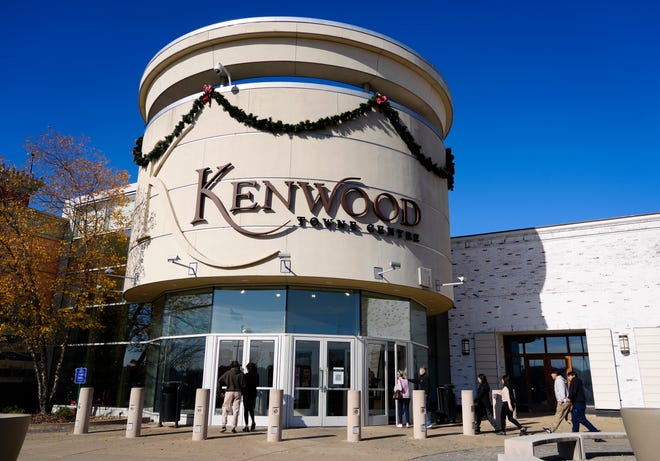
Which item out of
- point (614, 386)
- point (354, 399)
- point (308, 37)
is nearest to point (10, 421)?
point (354, 399)

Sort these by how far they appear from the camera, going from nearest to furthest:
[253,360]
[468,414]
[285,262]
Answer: [468,414] → [285,262] → [253,360]

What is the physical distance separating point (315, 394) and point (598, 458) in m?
7.29

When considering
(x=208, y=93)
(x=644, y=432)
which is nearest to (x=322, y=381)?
(x=644, y=432)

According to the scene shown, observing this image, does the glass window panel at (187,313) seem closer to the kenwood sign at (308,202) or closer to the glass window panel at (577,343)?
the kenwood sign at (308,202)

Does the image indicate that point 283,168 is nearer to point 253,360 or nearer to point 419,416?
point 253,360

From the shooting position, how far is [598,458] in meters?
10.5

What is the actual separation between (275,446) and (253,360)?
13.3ft

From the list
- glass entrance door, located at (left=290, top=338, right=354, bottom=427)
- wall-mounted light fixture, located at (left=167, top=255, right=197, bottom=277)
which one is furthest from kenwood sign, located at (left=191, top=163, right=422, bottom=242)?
glass entrance door, located at (left=290, top=338, right=354, bottom=427)

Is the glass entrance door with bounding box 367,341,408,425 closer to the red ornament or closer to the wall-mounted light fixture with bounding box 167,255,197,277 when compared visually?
the wall-mounted light fixture with bounding box 167,255,197,277

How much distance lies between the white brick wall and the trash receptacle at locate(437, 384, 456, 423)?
5.66 m

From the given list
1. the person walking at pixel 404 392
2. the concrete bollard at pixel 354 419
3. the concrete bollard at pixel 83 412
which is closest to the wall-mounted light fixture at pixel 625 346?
the person walking at pixel 404 392

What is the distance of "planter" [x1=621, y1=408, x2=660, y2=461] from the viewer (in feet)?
25.3

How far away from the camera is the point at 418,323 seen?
18.2 metres

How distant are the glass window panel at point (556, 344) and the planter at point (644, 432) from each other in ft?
48.9
